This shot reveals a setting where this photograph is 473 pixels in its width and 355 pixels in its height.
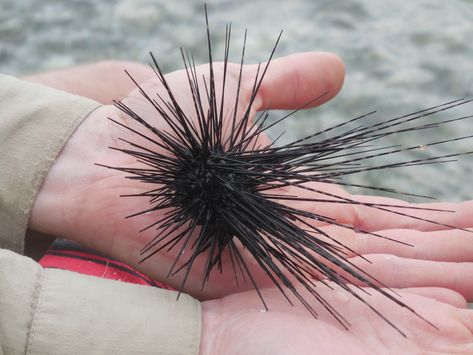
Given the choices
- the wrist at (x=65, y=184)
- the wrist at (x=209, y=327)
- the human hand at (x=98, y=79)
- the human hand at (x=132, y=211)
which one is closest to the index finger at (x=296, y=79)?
the human hand at (x=132, y=211)

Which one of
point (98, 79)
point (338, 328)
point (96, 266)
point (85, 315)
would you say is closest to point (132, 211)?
point (96, 266)

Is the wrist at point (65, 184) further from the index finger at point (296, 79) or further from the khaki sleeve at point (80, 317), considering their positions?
the index finger at point (296, 79)

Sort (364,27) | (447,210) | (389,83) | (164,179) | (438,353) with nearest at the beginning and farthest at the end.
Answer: (438,353)
(164,179)
(447,210)
(389,83)
(364,27)

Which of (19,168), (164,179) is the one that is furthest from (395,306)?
(19,168)

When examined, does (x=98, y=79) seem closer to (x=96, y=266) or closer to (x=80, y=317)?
(x=96, y=266)

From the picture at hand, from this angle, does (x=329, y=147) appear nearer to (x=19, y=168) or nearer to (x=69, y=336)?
(x=69, y=336)

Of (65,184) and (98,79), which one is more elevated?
(98,79)
